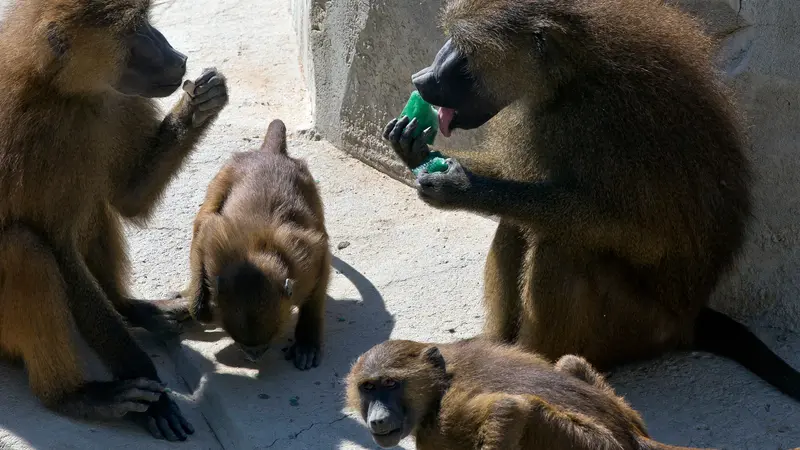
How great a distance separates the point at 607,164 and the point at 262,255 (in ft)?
6.97

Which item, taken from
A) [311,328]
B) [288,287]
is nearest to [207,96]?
[288,287]

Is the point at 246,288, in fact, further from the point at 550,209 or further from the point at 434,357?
the point at 550,209

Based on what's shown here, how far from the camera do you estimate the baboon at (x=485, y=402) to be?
16.0ft

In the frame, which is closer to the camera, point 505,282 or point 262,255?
point 505,282

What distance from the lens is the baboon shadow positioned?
605 centimetres

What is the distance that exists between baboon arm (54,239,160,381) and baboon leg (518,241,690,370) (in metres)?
2.03

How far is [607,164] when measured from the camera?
18.5 feet

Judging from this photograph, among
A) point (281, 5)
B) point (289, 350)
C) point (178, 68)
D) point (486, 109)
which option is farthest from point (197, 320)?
point (281, 5)

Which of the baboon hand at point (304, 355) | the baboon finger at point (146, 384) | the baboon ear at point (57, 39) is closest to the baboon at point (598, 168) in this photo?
the baboon hand at point (304, 355)

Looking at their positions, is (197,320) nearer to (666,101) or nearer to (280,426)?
(280,426)

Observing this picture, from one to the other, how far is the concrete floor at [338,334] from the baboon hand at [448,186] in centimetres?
123

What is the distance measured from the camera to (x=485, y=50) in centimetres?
572

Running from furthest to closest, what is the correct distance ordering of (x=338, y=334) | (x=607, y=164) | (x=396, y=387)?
(x=338, y=334) → (x=607, y=164) → (x=396, y=387)

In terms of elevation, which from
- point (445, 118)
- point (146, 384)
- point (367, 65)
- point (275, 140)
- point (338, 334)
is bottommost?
point (338, 334)
